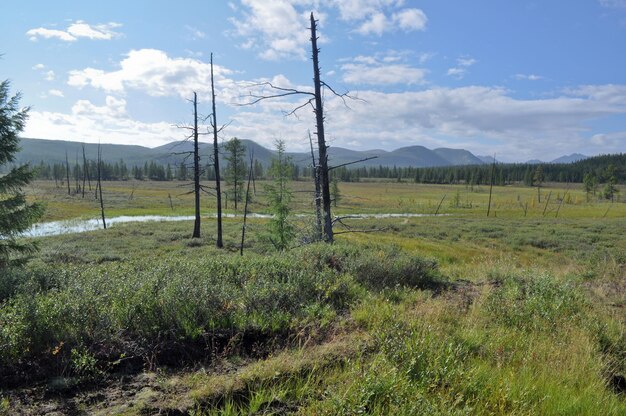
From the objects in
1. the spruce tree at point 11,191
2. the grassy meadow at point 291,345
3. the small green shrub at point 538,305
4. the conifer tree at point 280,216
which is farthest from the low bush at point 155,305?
the conifer tree at point 280,216

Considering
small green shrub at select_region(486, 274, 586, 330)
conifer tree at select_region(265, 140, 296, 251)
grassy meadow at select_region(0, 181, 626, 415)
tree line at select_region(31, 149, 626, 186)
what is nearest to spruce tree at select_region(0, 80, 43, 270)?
grassy meadow at select_region(0, 181, 626, 415)

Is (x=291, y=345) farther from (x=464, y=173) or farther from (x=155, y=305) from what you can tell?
(x=464, y=173)

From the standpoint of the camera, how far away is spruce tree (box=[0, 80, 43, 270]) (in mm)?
12891

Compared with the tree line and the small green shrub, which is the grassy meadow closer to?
the small green shrub

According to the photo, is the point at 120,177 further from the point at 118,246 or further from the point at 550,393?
the point at 550,393

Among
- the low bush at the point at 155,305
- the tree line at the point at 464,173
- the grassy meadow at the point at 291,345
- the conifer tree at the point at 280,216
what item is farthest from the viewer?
the tree line at the point at 464,173

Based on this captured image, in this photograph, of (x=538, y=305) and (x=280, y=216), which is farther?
(x=280, y=216)

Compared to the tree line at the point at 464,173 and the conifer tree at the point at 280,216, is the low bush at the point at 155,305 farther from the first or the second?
the tree line at the point at 464,173

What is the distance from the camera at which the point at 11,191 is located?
13.4 meters

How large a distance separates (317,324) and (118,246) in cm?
2601

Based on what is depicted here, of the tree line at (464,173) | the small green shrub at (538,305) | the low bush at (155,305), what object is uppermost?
the tree line at (464,173)

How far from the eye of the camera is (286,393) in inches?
138

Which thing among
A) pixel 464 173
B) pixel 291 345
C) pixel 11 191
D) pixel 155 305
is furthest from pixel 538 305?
pixel 464 173

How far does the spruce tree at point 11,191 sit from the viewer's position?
12891mm
